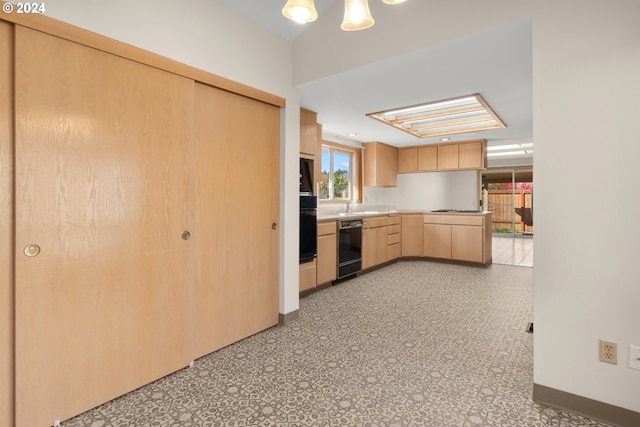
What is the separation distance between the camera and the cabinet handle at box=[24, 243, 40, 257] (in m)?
1.56

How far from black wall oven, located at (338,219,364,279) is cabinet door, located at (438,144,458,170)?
7.44ft

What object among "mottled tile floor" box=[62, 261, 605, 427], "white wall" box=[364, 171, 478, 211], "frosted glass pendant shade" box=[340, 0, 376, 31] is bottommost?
"mottled tile floor" box=[62, 261, 605, 427]

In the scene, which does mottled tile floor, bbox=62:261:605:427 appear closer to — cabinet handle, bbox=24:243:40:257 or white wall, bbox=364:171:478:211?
cabinet handle, bbox=24:243:40:257

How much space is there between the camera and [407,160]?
644cm

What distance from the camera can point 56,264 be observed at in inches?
65.2

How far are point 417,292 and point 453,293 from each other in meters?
0.43

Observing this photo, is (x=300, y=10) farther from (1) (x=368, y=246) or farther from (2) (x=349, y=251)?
(1) (x=368, y=246)

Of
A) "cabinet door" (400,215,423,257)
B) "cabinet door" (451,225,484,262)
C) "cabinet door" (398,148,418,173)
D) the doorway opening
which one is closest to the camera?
"cabinet door" (451,225,484,262)

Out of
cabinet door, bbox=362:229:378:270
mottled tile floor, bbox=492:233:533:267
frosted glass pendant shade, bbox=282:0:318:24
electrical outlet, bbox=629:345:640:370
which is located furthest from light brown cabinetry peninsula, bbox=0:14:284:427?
mottled tile floor, bbox=492:233:533:267

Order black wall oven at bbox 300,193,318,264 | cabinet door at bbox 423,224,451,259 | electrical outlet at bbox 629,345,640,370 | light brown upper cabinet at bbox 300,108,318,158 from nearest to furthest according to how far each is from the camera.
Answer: electrical outlet at bbox 629,345,640,370
black wall oven at bbox 300,193,318,264
light brown upper cabinet at bbox 300,108,318,158
cabinet door at bbox 423,224,451,259

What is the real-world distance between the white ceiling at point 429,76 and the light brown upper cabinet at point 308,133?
0.36 ft

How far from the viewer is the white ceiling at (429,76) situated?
232 centimetres

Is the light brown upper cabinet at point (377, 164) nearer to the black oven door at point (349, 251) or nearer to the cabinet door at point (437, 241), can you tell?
the cabinet door at point (437, 241)

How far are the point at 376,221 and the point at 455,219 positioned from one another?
153 centimetres
